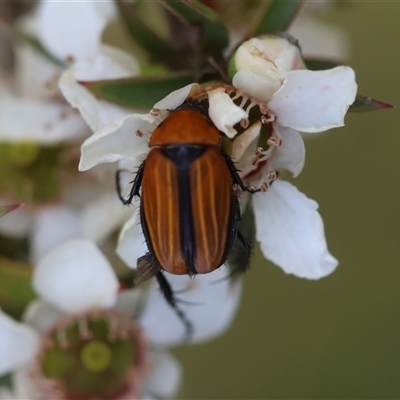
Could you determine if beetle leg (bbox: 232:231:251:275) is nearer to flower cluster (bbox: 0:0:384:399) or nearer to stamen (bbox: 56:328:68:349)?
flower cluster (bbox: 0:0:384:399)

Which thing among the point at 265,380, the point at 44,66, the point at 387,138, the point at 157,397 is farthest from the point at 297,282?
the point at 44,66

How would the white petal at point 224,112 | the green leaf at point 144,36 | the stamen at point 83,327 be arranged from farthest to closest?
1. the stamen at point 83,327
2. the green leaf at point 144,36
3. the white petal at point 224,112

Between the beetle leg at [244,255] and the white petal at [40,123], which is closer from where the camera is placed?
the beetle leg at [244,255]

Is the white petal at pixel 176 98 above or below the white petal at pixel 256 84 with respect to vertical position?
below

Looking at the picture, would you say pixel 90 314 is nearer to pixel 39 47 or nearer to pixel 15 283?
pixel 15 283

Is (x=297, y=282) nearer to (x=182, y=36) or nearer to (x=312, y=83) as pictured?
(x=182, y=36)

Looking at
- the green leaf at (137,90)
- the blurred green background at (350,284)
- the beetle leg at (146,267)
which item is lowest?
the blurred green background at (350,284)

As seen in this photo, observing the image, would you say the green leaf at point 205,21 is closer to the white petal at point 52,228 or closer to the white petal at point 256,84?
the white petal at point 256,84

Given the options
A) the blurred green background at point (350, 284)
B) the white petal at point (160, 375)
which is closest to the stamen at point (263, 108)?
the white petal at point (160, 375)

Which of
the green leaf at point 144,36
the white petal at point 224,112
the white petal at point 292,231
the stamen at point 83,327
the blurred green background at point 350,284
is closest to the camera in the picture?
the white petal at point 224,112
